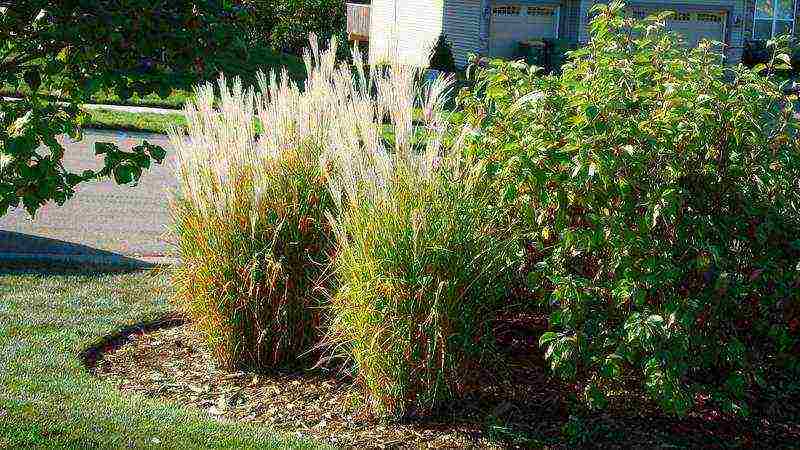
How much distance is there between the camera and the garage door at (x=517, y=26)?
27.7m

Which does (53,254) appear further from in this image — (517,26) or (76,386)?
(517,26)

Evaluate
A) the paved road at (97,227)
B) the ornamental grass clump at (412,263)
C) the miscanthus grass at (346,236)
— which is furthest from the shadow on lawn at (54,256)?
the ornamental grass clump at (412,263)

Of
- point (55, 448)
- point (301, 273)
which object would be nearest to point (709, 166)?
point (301, 273)

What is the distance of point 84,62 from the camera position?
3.86m

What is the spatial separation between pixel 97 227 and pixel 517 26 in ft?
65.2

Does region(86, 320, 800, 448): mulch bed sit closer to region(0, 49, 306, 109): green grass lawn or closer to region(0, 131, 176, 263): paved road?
region(0, 131, 176, 263): paved road

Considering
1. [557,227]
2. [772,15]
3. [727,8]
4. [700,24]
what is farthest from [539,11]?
[557,227]

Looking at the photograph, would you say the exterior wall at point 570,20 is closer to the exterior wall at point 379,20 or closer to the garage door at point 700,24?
the garage door at point 700,24

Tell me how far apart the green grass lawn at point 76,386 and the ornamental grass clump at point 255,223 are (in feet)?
2.17

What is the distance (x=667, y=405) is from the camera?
Result: 187 inches

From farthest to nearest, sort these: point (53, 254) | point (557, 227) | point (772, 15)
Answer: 1. point (772, 15)
2. point (53, 254)
3. point (557, 227)

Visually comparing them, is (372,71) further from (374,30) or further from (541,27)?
(374,30)

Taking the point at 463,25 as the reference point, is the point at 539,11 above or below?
above

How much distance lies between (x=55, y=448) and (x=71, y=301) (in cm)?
257
